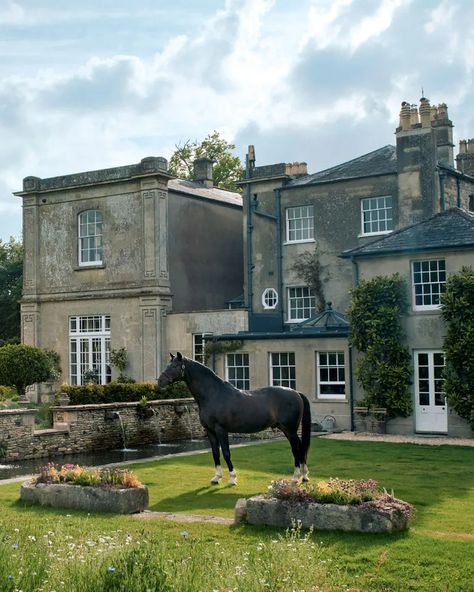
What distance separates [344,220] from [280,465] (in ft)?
58.3

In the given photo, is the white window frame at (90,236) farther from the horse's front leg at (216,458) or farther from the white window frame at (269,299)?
the horse's front leg at (216,458)

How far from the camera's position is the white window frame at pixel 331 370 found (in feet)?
90.0

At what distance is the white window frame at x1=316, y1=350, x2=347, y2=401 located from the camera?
27.4m

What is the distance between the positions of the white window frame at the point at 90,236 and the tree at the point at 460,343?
17.6 metres

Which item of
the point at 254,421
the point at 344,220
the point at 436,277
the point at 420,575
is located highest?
the point at 344,220

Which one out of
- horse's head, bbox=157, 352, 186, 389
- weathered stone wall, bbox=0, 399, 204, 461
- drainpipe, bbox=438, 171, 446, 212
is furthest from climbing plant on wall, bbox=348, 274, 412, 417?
horse's head, bbox=157, 352, 186, 389

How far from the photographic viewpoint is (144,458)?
20.5 m

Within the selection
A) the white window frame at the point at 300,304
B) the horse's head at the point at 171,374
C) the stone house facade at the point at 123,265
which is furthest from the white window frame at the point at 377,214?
the horse's head at the point at 171,374

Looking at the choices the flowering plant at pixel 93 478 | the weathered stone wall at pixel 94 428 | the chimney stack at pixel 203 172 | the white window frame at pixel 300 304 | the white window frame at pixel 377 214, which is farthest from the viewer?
the chimney stack at pixel 203 172

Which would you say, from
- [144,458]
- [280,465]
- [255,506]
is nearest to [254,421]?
[280,465]

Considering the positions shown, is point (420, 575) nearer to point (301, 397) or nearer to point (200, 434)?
point (301, 397)

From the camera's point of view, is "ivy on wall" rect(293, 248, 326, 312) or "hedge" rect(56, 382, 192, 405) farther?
"ivy on wall" rect(293, 248, 326, 312)

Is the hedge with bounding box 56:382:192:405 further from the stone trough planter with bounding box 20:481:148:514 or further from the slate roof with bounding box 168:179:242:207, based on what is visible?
the stone trough planter with bounding box 20:481:148:514

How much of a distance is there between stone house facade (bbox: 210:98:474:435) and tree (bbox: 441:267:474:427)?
670 mm
